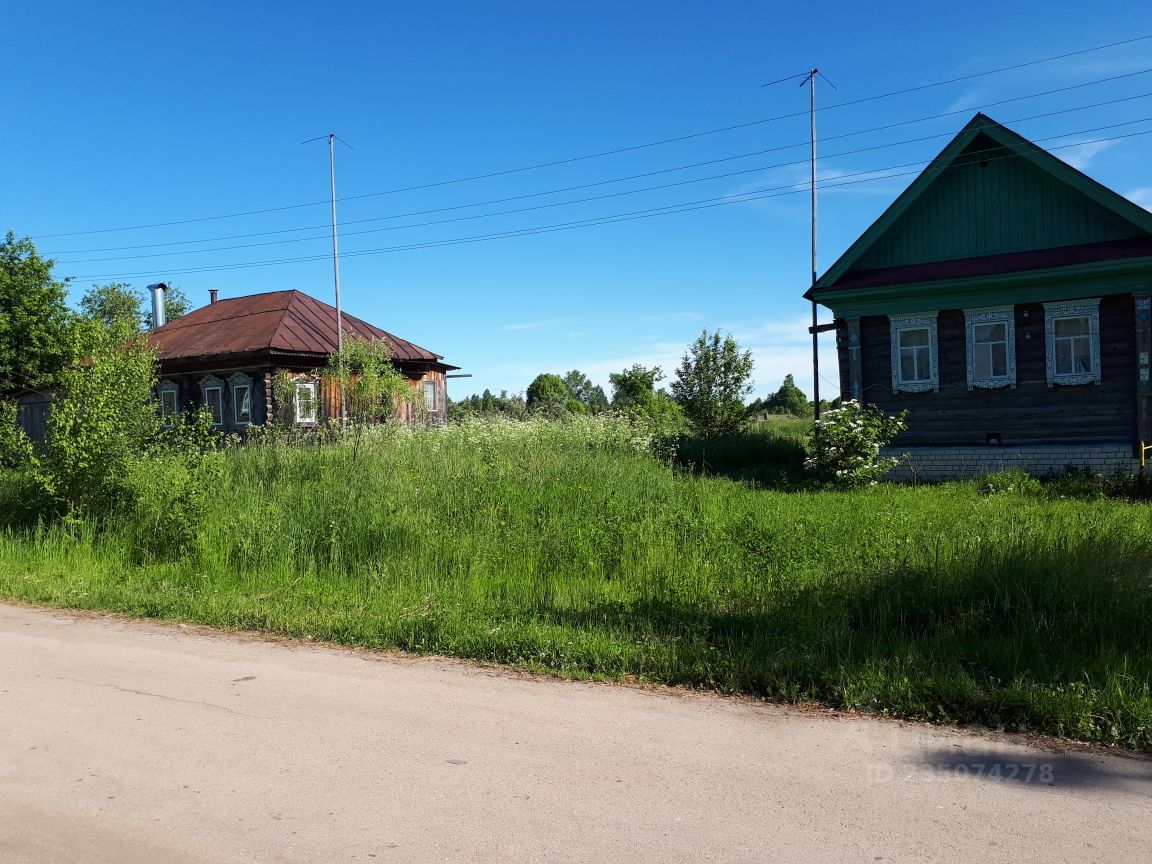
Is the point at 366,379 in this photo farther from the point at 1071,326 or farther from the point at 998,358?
the point at 1071,326

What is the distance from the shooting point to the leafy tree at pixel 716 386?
27.3 m

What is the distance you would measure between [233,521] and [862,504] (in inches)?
384

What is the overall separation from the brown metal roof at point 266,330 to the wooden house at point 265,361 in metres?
0.04

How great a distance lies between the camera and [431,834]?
12.4 ft

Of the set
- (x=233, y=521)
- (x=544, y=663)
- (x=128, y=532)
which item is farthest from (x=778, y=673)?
(x=128, y=532)

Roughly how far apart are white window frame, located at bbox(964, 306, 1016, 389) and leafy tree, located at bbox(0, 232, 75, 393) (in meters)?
27.4

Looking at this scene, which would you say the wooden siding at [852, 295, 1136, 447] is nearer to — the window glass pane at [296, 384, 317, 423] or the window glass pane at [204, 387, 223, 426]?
the window glass pane at [296, 384, 317, 423]

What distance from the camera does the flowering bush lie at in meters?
16.9

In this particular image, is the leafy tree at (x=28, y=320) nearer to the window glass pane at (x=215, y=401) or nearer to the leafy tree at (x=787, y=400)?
the window glass pane at (x=215, y=401)

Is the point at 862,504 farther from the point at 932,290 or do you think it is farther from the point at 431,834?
the point at 431,834

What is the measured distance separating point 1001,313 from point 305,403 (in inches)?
864

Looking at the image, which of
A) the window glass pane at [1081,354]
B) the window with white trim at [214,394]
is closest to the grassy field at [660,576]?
the window glass pane at [1081,354]

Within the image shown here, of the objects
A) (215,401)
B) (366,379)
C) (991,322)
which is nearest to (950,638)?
(991,322)

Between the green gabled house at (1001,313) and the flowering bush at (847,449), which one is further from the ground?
the green gabled house at (1001,313)
